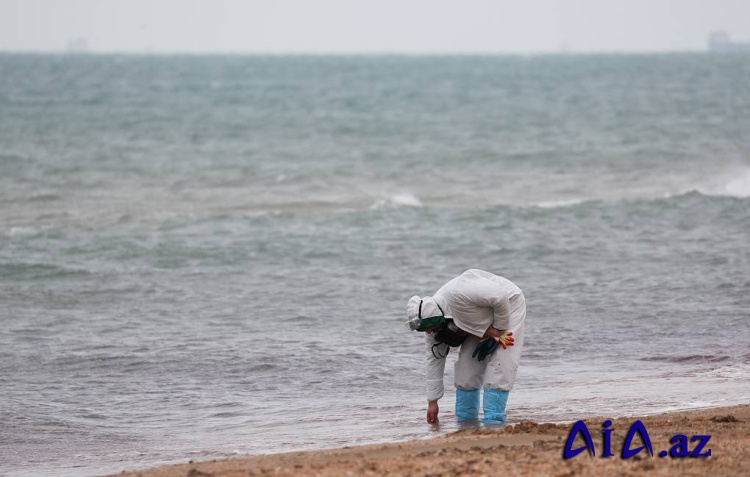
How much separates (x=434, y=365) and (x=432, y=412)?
0.34 m

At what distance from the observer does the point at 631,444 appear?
6102mm

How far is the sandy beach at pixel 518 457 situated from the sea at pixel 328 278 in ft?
2.20

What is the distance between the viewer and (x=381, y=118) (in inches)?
1708

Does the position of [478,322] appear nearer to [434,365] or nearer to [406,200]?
[434,365]

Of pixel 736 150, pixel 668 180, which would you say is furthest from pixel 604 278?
pixel 736 150

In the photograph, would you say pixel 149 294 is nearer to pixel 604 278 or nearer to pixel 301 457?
pixel 604 278

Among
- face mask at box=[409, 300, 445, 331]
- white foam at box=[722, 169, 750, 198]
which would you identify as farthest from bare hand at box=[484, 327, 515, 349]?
white foam at box=[722, 169, 750, 198]

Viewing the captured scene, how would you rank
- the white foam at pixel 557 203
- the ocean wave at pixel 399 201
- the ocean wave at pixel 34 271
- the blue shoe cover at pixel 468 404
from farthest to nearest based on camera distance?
the ocean wave at pixel 399 201 < the white foam at pixel 557 203 < the ocean wave at pixel 34 271 < the blue shoe cover at pixel 468 404

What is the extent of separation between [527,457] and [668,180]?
62.4 ft

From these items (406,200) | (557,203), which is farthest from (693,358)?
(406,200)

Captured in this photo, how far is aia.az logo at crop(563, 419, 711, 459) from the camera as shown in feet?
19.4

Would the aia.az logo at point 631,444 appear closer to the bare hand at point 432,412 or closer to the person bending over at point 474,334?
the person bending over at point 474,334

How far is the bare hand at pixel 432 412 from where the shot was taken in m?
7.59

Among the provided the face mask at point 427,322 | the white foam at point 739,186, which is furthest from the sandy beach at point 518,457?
the white foam at point 739,186
